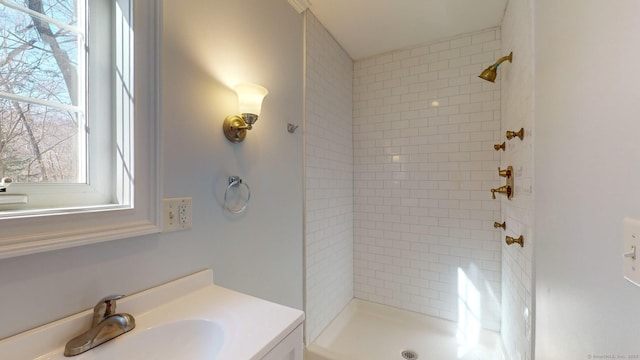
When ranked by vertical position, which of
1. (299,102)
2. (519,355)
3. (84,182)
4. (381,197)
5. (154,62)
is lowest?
(519,355)

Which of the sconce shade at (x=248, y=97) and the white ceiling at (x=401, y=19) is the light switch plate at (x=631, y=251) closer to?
the sconce shade at (x=248, y=97)

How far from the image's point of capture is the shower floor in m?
1.84

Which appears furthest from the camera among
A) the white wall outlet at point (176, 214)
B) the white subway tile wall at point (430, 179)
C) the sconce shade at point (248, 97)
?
the white subway tile wall at point (430, 179)

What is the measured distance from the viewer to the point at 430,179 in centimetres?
222

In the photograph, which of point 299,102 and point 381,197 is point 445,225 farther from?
point 299,102

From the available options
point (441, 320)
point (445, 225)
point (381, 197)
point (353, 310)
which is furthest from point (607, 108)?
point (353, 310)

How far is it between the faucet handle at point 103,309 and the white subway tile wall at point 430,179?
2068mm

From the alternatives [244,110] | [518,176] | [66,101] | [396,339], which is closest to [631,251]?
[518,176]

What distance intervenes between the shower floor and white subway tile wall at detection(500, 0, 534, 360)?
239mm

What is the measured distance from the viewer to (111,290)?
0.76 meters

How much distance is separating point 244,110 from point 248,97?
0.20 feet

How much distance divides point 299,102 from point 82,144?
45.7 inches

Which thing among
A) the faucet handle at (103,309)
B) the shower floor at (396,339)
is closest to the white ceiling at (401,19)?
→ the faucet handle at (103,309)

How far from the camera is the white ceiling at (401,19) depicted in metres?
1.74
